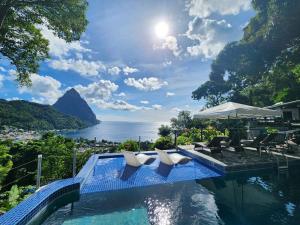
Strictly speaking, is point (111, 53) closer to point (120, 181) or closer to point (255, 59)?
point (255, 59)

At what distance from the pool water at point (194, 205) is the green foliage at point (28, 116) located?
190 ft

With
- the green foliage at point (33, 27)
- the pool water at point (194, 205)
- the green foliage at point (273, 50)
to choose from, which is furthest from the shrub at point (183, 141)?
the green foliage at point (33, 27)

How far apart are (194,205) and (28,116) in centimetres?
9760

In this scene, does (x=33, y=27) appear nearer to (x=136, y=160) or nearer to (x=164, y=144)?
(x=136, y=160)

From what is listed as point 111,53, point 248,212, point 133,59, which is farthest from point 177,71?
point 248,212

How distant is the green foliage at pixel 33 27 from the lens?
30.6 feet

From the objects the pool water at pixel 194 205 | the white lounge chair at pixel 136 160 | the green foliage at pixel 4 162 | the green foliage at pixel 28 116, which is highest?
the green foliage at pixel 28 116

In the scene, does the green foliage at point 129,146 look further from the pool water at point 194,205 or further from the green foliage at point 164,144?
the pool water at point 194,205

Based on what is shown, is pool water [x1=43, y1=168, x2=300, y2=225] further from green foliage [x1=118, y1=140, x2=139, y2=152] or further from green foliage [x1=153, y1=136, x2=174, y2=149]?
green foliage [x1=118, y1=140, x2=139, y2=152]

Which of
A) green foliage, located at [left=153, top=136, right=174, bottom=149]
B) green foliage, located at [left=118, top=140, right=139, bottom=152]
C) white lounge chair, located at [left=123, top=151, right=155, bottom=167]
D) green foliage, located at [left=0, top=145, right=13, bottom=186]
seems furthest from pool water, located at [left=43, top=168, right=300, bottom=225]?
green foliage, located at [left=118, top=140, right=139, bottom=152]

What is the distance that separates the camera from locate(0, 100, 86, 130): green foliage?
68188 millimetres

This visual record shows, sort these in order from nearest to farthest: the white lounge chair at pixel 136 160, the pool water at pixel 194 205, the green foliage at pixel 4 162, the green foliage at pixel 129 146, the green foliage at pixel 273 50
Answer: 1. the pool water at pixel 194 205
2. the green foliage at pixel 4 162
3. the white lounge chair at pixel 136 160
4. the green foliage at pixel 129 146
5. the green foliage at pixel 273 50

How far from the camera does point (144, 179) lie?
7.46 meters

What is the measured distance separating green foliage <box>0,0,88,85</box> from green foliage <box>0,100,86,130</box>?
163ft
